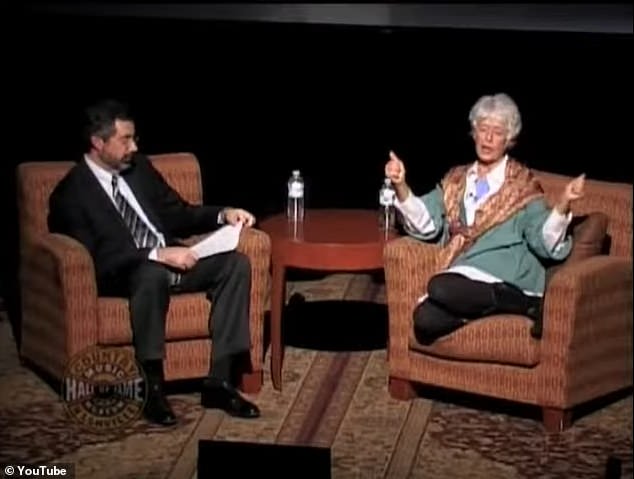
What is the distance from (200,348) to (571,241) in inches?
41.1

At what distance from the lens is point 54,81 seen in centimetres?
491

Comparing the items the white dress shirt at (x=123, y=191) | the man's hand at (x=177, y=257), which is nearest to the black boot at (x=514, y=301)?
the man's hand at (x=177, y=257)

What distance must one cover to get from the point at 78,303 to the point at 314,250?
669mm

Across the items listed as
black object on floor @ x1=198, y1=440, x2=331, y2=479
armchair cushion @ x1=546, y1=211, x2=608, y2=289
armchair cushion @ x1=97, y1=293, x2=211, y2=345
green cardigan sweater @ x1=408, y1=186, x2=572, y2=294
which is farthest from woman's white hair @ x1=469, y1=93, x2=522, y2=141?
black object on floor @ x1=198, y1=440, x2=331, y2=479

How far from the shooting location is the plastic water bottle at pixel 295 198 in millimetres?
4758

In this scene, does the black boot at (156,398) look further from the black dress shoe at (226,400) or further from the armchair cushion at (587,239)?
the armchair cushion at (587,239)

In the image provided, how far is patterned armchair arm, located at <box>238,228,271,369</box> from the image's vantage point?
174 inches

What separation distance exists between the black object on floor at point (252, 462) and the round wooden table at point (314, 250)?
591 mm

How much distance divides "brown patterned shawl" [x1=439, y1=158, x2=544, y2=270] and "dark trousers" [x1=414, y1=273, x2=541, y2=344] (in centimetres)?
10

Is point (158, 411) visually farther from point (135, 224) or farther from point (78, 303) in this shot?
point (135, 224)

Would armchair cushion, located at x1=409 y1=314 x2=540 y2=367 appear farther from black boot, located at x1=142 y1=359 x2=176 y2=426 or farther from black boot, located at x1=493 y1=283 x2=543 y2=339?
black boot, located at x1=142 y1=359 x2=176 y2=426

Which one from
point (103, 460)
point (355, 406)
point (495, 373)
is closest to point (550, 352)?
point (495, 373)

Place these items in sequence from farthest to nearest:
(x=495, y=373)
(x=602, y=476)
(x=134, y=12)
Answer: (x=134, y=12)
(x=495, y=373)
(x=602, y=476)

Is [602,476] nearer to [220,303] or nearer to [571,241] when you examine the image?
[571,241]
